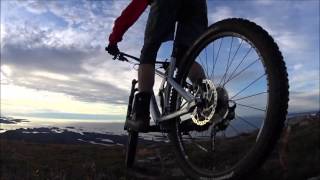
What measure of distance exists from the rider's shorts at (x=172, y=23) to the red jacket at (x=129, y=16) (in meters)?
0.26

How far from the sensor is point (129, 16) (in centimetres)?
648

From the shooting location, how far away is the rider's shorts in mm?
6090

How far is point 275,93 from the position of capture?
4.34 meters

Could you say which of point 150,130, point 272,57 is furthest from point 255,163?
point 150,130

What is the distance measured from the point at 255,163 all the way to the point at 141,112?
2294 mm

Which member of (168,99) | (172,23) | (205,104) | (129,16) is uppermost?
(129,16)

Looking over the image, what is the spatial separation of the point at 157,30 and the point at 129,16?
1.88 ft

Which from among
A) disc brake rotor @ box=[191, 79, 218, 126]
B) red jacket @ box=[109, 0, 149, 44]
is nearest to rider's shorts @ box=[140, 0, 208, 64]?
red jacket @ box=[109, 0, 149, 44]

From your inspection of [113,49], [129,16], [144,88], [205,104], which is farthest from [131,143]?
[205,104]

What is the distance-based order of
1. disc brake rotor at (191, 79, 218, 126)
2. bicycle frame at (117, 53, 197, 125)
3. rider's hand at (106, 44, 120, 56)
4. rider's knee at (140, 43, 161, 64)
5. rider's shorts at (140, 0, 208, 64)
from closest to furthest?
disc brake rotor at (191, 79, 218, 126), bicycle frame at (117, 53, 197, 125), rider's shorts at (140, 0, 208, 64), rider's knee at (140, 43, 161, 64), rider's hand at (106, 44, 120, 56)

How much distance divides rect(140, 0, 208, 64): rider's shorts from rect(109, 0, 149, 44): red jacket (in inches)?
10.2

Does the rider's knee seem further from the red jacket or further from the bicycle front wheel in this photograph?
the bicycle front wheel

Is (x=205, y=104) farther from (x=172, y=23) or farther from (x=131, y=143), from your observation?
(x=131, y=143)

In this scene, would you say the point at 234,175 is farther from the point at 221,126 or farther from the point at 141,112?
the point at 141,112
